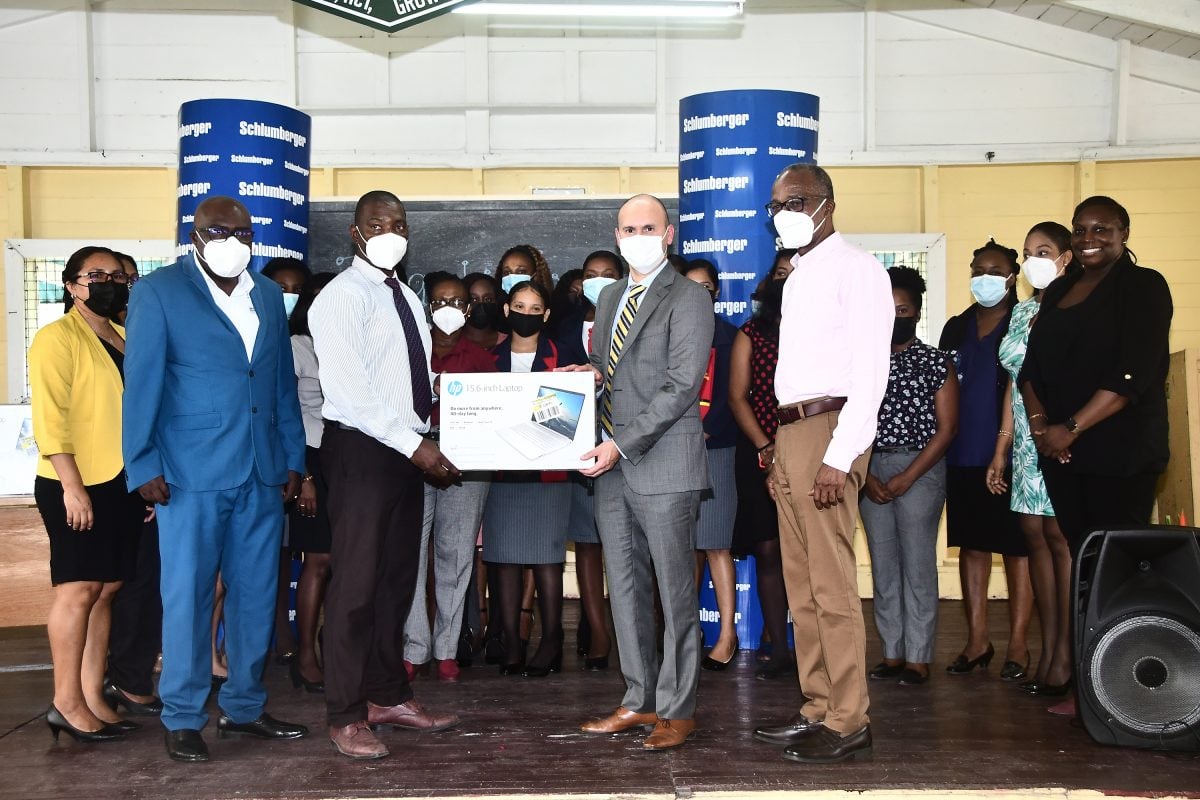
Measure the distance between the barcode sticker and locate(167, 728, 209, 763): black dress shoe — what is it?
165cm

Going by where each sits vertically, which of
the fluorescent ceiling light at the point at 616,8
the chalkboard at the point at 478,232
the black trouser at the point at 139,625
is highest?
the fluorescent ceiling light at the point at 616,8

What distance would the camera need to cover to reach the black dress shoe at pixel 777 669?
203 inches

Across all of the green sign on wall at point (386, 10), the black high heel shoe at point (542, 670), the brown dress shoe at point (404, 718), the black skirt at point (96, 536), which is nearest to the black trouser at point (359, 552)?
the brown dress shoe at point (404, 718)

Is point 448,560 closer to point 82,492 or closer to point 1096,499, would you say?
point 82,492

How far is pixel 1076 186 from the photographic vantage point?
29.2 feet

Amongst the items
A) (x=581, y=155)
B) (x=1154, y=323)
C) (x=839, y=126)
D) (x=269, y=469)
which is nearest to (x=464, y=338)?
(x=269, y=469)

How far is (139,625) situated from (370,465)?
1588 millimetres

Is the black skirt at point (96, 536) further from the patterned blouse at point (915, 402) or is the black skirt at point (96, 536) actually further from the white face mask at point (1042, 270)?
the white face mask at point (1042, 270)

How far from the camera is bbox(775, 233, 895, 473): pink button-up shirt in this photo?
3674mm

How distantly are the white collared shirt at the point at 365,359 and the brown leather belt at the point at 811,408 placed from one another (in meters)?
1.31

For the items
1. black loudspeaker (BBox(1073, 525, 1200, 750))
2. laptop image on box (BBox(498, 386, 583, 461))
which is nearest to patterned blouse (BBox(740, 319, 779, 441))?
laptop image on box (BBox(498, 386, 583, 461))

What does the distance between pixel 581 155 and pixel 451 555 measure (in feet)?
15.9

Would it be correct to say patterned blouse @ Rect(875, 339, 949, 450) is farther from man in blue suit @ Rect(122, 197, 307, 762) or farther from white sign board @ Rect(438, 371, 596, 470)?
man in blue suit @ Rect(122, 197, 307, 762)

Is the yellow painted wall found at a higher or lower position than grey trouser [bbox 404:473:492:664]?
higher
